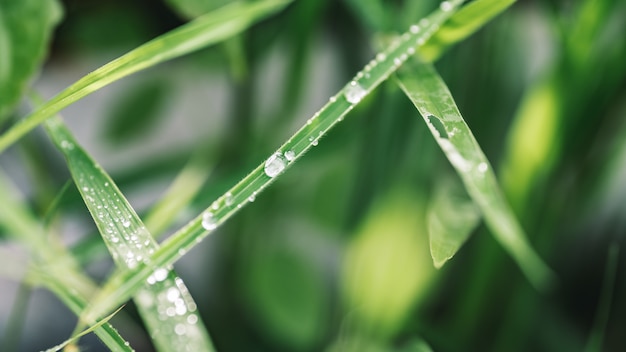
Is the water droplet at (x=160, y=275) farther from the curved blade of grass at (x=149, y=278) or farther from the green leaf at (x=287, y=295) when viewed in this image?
the green leaf at (x=287, y=295)

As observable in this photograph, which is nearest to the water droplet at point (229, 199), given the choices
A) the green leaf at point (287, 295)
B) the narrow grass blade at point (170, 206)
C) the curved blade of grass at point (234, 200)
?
the curved blade of grass at point (234, 200)

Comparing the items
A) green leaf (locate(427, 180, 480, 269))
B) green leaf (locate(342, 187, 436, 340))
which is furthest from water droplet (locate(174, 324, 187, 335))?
green leaf (locate(342, 187, 436, 340))

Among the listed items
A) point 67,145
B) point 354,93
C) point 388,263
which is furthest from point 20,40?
point 388,263

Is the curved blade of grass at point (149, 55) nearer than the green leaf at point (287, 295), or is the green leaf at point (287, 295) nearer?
the curved blade of grass at point (149, 55)

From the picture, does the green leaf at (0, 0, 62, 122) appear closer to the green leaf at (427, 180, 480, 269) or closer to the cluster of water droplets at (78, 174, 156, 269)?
the cluster of water droplets at (78, 174, 156, 269)

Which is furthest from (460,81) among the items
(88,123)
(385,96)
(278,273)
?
(88,123)

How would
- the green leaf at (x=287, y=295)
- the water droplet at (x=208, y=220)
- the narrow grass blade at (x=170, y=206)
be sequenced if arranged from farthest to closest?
the green leaf at (x=287, y=295) → the narrow grass blade at (x=170, y=206) → the water droplet at (x=208, y=220)
